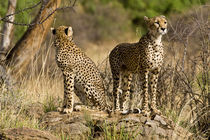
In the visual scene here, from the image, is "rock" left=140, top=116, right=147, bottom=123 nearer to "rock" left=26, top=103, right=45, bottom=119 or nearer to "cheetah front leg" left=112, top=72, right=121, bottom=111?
"cheetah front leg" left=112, top=72, right=121, bottom=111

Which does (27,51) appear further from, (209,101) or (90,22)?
(90,22)

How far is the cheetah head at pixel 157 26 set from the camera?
4.66 meters

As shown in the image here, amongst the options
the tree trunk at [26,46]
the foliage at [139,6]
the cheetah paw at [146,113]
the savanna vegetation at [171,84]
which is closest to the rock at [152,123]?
the cheetah paw at [146,113]

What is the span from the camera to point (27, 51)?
22.6 ft

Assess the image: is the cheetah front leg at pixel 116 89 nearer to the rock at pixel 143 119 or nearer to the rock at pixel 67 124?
the rock at pixel 67 124

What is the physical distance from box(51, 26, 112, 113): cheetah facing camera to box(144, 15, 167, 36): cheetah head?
0.99 metres

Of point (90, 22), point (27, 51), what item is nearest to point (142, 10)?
point (90, 22)

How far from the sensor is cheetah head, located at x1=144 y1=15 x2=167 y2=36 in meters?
4.66

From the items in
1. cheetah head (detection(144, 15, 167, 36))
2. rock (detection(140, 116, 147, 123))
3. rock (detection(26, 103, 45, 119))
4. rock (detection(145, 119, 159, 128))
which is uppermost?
cheetah head (detection(144, 15, 167, 36))

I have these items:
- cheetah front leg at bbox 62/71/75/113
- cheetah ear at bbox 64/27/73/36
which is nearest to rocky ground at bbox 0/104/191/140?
cheetah front leg at bbox 62/71/75/113

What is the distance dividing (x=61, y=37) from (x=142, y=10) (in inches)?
713

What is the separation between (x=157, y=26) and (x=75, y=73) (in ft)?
4.03

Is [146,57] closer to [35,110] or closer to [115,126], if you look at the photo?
[115,126]

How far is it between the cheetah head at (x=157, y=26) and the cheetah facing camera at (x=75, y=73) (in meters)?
0.99
